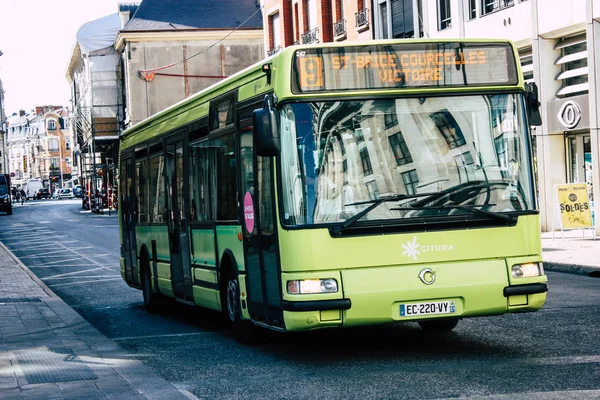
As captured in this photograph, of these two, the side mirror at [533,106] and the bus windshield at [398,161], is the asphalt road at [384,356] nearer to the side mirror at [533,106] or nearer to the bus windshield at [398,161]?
the bus windshield at [398,161]

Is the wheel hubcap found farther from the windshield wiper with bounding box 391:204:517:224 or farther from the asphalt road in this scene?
the windshield wiper with bounding box 391:204:517:224

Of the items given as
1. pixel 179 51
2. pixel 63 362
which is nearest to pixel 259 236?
pixel 63 362

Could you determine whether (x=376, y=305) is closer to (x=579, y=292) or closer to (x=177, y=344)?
(x=177, y=344)

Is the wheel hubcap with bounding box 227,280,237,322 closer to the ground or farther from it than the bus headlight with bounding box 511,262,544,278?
closer to the ground

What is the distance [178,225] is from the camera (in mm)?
12758

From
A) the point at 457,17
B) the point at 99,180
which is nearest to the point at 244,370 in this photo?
the point at 457,17

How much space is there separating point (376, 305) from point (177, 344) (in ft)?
10.3

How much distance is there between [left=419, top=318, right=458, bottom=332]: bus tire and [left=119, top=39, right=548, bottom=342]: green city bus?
1.90 m

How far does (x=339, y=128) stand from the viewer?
8.83 meters

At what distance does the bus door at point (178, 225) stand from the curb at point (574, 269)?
23.9 feet

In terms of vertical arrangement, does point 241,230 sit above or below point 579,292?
above

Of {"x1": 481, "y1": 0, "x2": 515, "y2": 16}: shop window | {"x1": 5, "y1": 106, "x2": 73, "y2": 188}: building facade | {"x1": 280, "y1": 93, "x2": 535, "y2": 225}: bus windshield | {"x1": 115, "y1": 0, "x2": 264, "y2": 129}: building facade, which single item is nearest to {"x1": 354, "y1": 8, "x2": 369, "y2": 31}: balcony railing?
{"x1": 481, "y1": 0, "x2": 515, "y2": 16}: shop window

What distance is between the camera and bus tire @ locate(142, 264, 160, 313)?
48.3ft

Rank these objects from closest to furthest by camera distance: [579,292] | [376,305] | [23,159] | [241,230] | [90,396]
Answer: [90,396] < [376,305] < [241,230] < [579,292] < [23,159]
